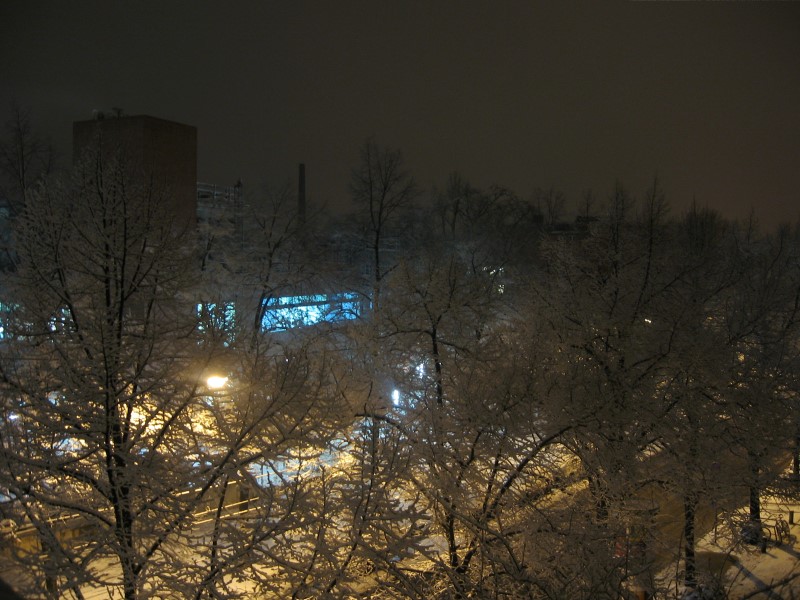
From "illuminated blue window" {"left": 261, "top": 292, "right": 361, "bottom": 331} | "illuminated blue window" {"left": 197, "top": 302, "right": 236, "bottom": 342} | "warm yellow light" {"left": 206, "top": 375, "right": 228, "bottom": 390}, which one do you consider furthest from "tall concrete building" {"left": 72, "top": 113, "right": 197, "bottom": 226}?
"illuminated blue window" {"left": 197, "top": 302, "right": 236, "bottom": 342}

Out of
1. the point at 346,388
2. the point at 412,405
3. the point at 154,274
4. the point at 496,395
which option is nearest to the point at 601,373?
the point at 496,395

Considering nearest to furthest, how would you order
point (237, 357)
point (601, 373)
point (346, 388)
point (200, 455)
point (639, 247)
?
point (200, 455) < point (237, 357) < point (346, 388) < point (601, 373) < point (639, 247)

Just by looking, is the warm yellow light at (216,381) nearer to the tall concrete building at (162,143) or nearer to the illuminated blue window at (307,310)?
the illuminated blue window at (307,310)

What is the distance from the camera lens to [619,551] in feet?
28.6

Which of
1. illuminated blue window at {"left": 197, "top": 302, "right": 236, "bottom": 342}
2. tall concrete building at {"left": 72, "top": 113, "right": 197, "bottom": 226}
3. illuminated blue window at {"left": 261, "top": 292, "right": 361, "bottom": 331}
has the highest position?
tall concrete building at {"left": 72, "top": 113, "right": 197, "bottom": 226}

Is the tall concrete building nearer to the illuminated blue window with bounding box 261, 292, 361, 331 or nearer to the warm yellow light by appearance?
the illuminated blue window with bounding box 261, 292, 361, 331

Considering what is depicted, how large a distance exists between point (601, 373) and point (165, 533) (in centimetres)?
648

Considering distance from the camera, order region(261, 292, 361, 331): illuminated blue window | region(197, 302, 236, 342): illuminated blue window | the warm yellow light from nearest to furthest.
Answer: region(197, 302, 236, 342): illuminated blue window, the warm yellow light, region(261, 292, 361, 331): illuminated blue window

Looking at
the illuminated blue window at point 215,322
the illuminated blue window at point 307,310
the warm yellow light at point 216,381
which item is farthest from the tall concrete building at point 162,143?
the illuminated blue window at point 215,322

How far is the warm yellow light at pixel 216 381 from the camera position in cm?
746

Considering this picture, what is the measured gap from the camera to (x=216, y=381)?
7773mm

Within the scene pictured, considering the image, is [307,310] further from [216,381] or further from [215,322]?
[215,322]

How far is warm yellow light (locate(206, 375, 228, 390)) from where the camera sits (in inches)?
294

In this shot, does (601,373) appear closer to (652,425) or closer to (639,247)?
(652,425)
